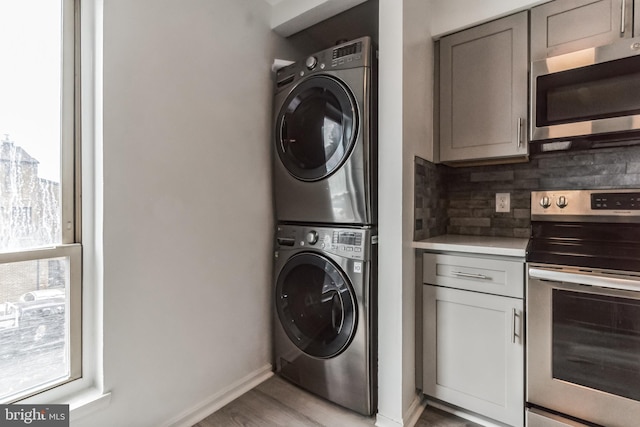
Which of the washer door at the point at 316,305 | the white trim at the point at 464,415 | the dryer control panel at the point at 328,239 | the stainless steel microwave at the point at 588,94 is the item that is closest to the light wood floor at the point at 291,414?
the white trim at the point at 464,415

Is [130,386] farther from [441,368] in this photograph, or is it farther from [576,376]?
[576,376]

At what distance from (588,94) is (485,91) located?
46cm

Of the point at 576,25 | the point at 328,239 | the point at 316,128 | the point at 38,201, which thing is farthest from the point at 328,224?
the point at 576,25

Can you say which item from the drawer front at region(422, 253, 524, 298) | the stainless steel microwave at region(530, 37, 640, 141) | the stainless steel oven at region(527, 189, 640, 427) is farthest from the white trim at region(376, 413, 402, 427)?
the stainless steel microwave at region(530, 37, 640, 141)

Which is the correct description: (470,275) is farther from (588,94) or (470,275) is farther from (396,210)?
(588,94)

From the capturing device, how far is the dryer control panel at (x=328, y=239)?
1.58m

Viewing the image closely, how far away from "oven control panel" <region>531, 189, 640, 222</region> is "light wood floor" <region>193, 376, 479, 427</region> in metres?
1.16

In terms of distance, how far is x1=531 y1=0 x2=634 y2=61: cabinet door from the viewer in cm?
140

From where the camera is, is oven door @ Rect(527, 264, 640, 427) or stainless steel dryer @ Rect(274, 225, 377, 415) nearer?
oven door @ Rect(527, 264, 640, 427)

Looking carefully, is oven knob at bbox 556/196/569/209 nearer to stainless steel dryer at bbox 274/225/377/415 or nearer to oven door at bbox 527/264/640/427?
oven door at bbox 527/264/640/427

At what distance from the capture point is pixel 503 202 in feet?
6.41

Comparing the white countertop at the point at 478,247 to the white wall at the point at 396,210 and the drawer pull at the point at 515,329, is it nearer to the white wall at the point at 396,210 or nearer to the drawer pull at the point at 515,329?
the white wall at the point at 396,210

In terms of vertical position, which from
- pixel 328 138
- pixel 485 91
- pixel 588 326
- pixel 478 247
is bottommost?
pixel 588 326

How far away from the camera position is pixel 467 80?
5.88 feet
